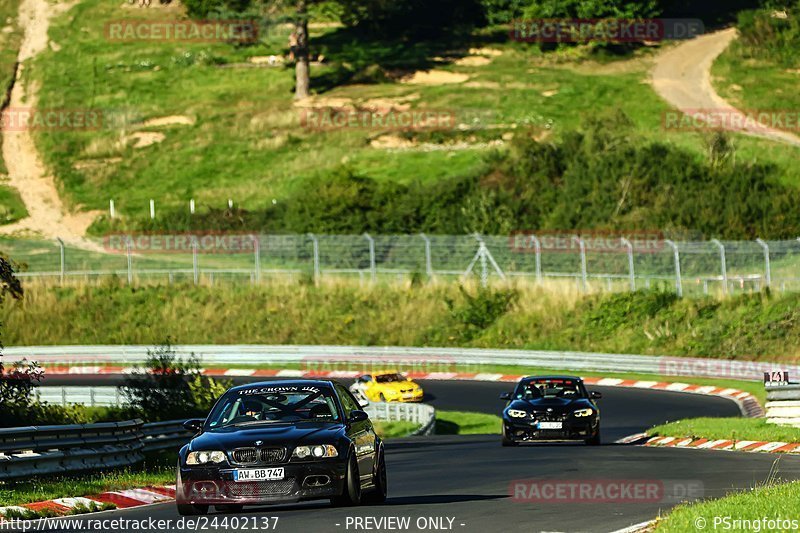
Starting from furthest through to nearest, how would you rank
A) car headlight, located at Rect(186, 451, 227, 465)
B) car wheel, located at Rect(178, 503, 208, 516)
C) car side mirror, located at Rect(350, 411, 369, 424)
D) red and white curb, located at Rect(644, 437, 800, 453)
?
red and white curb, located at Rect(644, 437, 800, 453)
car side mirror, located at Rect(350, 411, 369, 424)
car wheel, located at Rect(178, 503, 208, 516)
car headlight, located at Rect(186, 451, 227, 465)

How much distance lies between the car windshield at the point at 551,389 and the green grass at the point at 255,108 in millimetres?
49063

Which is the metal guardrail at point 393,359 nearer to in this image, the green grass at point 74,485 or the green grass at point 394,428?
the green grass at point 394,428

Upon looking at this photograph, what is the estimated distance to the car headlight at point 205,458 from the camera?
1433 centimetres

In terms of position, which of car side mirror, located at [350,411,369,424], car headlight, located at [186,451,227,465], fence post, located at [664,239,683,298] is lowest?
fence post, located at [664,239,683,298]

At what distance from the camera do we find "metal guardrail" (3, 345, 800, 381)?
4709 centimetres

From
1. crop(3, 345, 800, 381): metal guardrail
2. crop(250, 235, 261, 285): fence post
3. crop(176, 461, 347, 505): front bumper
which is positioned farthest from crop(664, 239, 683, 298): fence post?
crop(176, 461, 347, 505): front bumper

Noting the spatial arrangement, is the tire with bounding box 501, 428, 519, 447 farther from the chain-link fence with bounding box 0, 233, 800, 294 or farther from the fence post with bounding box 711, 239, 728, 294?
the fence post with bounding box 711, 239, 728, 294

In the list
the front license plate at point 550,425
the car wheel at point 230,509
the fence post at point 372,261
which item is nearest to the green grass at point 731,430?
the front license plate at point 550,425

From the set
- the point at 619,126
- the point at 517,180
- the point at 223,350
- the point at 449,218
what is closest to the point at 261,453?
the point at 223,350

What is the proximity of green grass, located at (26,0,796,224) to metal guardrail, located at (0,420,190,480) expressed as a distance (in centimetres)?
5559

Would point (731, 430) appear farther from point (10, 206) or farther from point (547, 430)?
point (10, 206)

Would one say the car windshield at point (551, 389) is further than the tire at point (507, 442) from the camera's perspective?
Yes

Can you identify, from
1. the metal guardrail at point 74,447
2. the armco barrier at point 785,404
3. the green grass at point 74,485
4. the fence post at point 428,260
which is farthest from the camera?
the fence post at point 428,260

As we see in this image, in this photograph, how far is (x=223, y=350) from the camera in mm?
53125
